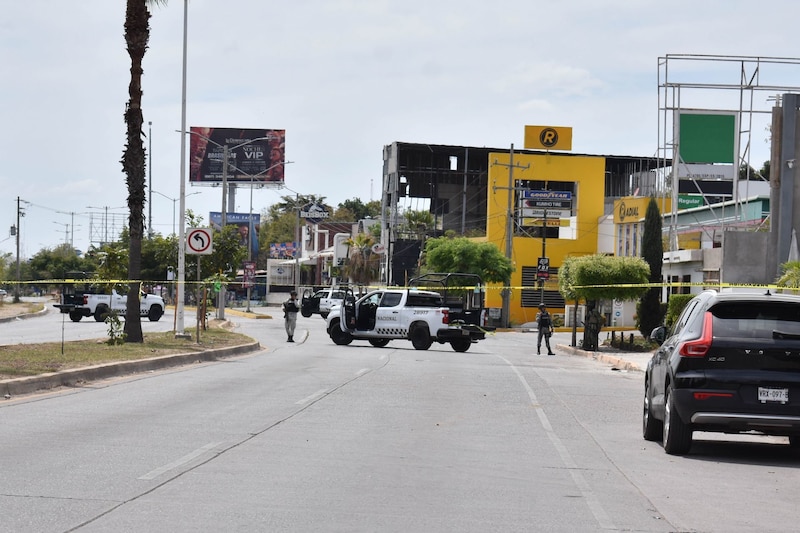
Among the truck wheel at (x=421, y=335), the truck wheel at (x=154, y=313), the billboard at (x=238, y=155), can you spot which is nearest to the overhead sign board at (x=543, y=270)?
the truck wheel at (x=154, y=313)

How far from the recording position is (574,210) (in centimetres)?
7662

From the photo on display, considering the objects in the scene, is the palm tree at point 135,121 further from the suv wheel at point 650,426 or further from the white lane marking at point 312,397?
the suv wheel at point 650,426

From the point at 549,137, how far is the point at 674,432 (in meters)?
66.6

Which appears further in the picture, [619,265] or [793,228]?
[619,265]

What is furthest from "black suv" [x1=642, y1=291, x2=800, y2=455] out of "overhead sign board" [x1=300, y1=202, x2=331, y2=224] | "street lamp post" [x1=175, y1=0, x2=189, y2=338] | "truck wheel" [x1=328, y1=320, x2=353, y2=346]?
"overhead sign board" [x1=300, y1=202, x2=331, y2=224]

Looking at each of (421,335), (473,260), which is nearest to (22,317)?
(473,260)

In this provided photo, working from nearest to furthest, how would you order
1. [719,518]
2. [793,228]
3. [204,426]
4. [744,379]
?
[719,518]
[744,379]
[204,426]
[793,228]

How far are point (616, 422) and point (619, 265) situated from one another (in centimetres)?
2629

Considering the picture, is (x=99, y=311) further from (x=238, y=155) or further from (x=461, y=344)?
(x=238, y=155)

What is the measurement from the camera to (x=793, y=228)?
35500mm

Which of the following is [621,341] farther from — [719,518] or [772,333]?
[719,518]

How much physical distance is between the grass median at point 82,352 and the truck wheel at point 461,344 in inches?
289

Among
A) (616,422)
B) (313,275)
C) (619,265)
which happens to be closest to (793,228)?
(619,265)

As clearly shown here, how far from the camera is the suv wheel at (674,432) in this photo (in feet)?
40.2
